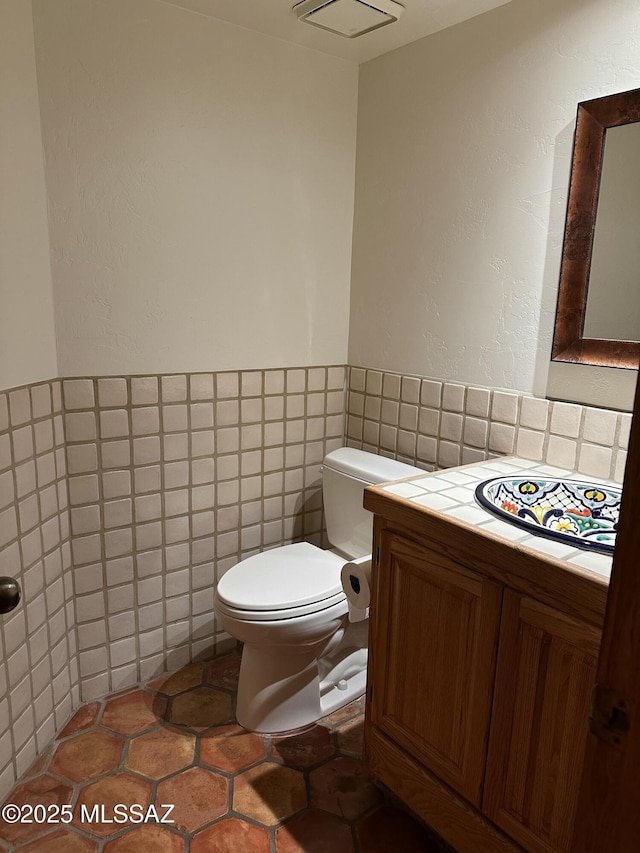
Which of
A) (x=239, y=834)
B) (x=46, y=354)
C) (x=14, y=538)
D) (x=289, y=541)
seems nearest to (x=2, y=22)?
(x=46, y=354)

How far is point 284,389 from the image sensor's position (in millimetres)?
2225

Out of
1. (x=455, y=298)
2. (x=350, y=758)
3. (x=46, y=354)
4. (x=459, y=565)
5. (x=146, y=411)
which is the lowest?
(x=350, y=758)

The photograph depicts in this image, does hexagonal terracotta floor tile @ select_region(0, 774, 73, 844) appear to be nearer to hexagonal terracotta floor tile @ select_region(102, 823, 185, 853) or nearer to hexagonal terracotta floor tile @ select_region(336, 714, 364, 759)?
hexagonal terracotta floor tile @ select_region(102, 823, 185, 853)

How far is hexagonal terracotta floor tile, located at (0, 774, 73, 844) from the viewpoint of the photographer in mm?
1485

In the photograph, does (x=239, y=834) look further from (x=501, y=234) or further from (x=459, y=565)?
(x=501, y=234)

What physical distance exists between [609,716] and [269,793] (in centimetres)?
144

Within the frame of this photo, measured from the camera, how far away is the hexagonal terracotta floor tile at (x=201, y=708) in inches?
74.5

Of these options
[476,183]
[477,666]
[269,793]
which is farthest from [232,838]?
[476,183]

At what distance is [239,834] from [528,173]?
191cm

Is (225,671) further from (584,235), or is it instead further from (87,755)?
(584,235)

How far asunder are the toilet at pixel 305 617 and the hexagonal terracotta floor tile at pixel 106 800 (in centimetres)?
36

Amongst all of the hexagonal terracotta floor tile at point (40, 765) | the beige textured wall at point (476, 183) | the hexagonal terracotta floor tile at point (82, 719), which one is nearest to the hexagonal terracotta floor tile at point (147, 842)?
the hexagonal terracotta floor tile at point (40, 765)

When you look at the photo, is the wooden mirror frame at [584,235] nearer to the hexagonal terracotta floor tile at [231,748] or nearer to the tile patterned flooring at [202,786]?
the tile patterned flooring at [202,786]

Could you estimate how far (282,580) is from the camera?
184 cm
